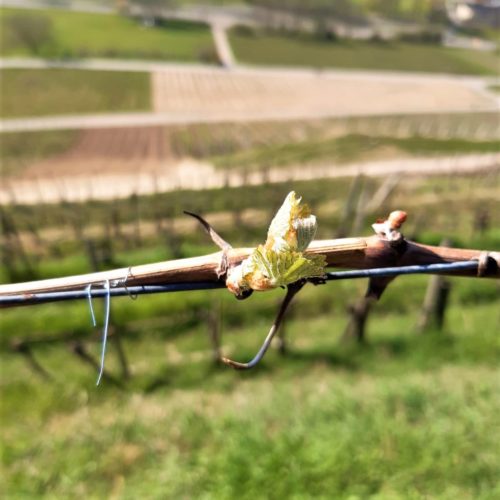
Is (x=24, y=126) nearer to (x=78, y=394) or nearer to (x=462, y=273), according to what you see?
(x=78, y=394)

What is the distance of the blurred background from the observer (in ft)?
16.8

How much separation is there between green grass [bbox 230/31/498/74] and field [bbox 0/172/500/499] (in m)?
41.9

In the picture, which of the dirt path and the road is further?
the road

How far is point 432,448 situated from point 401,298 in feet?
13.2

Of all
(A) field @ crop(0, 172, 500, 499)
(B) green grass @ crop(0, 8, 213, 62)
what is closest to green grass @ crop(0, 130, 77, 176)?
(A) field @ crop(0, 172, 500, 499)

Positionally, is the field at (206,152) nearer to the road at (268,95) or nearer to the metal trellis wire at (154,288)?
the road at (268,95)

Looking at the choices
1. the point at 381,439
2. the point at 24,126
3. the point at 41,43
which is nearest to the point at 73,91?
the point at 24,126

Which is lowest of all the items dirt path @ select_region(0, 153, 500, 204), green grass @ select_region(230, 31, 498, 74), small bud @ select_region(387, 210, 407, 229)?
dirt path @ select_region(0, 153, 500, 204)

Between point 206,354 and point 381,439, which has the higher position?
point 381,439

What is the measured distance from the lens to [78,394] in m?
6.43

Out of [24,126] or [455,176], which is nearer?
[455,176]

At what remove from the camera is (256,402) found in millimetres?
6180

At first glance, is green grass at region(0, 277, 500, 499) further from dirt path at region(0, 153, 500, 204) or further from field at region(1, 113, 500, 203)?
dirt path at region(0, 153, 500, 204)

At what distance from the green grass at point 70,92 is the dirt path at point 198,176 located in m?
11.8
